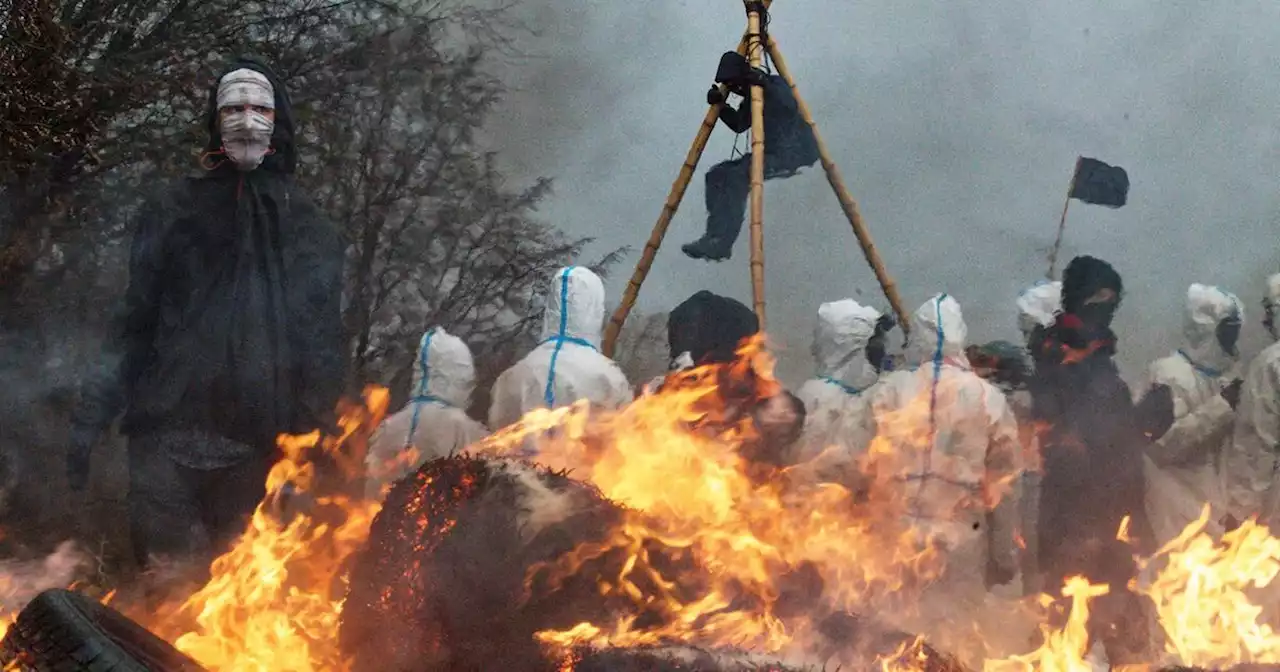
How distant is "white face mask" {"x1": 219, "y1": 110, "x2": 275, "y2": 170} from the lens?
12.3ft

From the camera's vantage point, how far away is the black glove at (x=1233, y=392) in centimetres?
534

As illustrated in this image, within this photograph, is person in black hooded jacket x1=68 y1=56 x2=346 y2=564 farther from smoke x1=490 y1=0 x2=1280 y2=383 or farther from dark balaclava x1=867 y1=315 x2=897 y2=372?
smoke x1=490 y1=0 x2=1280 y2=383

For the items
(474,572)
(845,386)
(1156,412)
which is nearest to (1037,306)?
(1156,412)

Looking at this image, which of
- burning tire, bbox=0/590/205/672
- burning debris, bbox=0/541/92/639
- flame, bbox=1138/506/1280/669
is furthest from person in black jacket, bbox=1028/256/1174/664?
burning debris, bbox=0/541/92/639

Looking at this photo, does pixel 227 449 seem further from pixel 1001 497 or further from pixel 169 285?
pixel 1001 497

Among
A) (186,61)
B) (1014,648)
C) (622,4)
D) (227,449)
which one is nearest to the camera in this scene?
(227,449)

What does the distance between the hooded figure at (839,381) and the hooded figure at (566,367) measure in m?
1.10

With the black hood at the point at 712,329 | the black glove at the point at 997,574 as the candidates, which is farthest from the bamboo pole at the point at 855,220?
the black glove at the point at 997,574

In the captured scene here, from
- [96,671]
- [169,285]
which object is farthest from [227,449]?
[96,671]

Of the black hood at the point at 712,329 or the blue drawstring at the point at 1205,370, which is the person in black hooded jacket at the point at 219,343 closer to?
the black hood at the point at 712,329

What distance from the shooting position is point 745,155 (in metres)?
5.26

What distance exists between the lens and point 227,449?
11.8 feet

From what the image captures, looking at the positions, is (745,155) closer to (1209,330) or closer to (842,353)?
(842,353)

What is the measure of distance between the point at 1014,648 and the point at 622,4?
24.9ft
